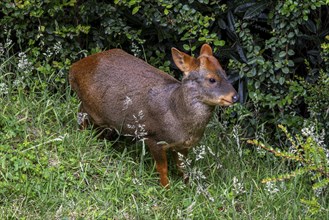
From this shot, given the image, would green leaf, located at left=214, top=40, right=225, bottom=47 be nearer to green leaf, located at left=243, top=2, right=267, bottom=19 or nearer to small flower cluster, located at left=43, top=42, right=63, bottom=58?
green leaf, located at left=243, top=2, right=267, bottom=19

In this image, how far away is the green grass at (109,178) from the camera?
19.9ft

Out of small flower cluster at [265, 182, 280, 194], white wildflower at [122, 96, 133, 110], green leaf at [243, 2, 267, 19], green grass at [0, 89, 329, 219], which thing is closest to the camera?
small flower cluster at [265, 182, 280, 194]

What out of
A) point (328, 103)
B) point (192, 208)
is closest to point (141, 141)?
point (192, 208)

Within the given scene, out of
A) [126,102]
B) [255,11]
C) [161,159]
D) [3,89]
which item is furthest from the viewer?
[3,89]

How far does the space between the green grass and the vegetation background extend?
0.5 inches

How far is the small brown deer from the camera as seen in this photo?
6312mm

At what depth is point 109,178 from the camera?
21.5ft

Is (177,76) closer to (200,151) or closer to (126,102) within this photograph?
(126,102)

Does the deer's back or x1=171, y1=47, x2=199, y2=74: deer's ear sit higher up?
x1=171, y1=47, x2=199, y2=74: deer's ear

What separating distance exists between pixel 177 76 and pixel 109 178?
1.74 metres

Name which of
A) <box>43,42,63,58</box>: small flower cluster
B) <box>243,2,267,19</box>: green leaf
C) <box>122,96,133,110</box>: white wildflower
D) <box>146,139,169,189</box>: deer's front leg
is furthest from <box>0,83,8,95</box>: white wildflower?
<box>243,2,267,19</box>: green leaf

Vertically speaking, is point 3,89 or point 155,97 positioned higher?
point 155,97

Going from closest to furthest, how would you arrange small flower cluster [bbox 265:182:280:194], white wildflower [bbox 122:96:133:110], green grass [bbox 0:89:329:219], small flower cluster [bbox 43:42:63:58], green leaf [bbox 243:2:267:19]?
small flower cluster [bbox 265:182:280:194]
green grass [bbox 0:89:329:219]
white wildflower [bbox 122:96:133:110]
green leaf [bbox 243:2:267:19]
small flower cluster [bbox 43:42:63:58]

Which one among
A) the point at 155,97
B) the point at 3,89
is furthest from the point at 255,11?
the point at 3,89
